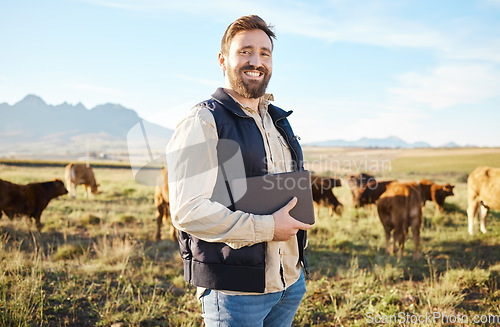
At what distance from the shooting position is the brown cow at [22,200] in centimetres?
895

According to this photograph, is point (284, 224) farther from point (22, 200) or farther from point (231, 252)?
point (22, 200)

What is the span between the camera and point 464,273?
19.5 ft

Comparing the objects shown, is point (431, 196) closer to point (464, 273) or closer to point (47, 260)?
point (464, 273)

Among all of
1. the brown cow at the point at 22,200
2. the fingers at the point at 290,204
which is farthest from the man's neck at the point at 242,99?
the brown cow at the point at 22,200

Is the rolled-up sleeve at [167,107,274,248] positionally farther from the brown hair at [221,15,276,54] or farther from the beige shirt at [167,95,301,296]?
the brown hair at [221,15,276,54]

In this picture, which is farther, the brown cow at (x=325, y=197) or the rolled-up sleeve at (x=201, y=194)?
the brown cow at (x=325, y=197)

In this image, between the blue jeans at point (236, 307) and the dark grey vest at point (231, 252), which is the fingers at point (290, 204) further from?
the blue jeans at point (236, 307)

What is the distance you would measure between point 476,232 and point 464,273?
15.0ft

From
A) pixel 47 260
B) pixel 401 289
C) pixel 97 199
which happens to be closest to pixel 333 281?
pixel 401 289

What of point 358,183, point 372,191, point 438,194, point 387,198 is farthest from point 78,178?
point 438,194

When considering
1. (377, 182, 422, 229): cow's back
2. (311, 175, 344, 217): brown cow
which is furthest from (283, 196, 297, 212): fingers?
(311, 175, 344, 217): brown cow

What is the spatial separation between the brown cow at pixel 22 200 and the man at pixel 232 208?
9.03 metres

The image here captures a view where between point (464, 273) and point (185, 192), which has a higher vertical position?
point (185, 192)

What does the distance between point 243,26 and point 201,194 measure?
101 centimetres
